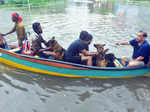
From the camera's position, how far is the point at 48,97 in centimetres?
501

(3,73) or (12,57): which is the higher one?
(12,57)

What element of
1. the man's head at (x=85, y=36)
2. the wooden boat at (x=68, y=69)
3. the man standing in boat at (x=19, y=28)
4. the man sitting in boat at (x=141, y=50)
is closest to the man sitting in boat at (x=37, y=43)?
the wooden boat at (x=68, y=69)

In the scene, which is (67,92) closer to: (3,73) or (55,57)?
(55,57)

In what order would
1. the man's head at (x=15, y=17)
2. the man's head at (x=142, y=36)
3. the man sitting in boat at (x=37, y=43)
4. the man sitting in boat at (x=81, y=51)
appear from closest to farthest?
the man sitting in boat at (x=81, y=51), the man's head at (x=142, y=36), the man sitting in boat at (x=37, y=43), the man's head at (x=15, y=17)

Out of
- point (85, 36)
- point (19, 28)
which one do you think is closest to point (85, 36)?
point (85, 36)

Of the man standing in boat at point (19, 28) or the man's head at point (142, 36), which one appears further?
the man standing in boat at point (19, 28)

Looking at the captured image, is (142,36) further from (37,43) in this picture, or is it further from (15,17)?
(15,17)

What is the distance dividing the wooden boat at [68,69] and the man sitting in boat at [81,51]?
25cm

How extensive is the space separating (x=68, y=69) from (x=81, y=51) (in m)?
0.80

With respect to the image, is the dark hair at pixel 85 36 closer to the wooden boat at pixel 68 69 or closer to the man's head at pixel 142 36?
the wooden boat at pixel 68 69

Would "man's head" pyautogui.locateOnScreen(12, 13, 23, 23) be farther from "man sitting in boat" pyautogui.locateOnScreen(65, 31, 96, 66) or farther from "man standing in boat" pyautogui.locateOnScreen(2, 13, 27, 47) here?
"man sitting in boat" pyautogui.locateOnScreen(65, 31, 96, 66)

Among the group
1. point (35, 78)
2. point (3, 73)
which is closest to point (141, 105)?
point (35, 78)

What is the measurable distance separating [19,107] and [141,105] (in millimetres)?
3522

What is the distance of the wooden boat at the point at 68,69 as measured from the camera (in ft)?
18.1
